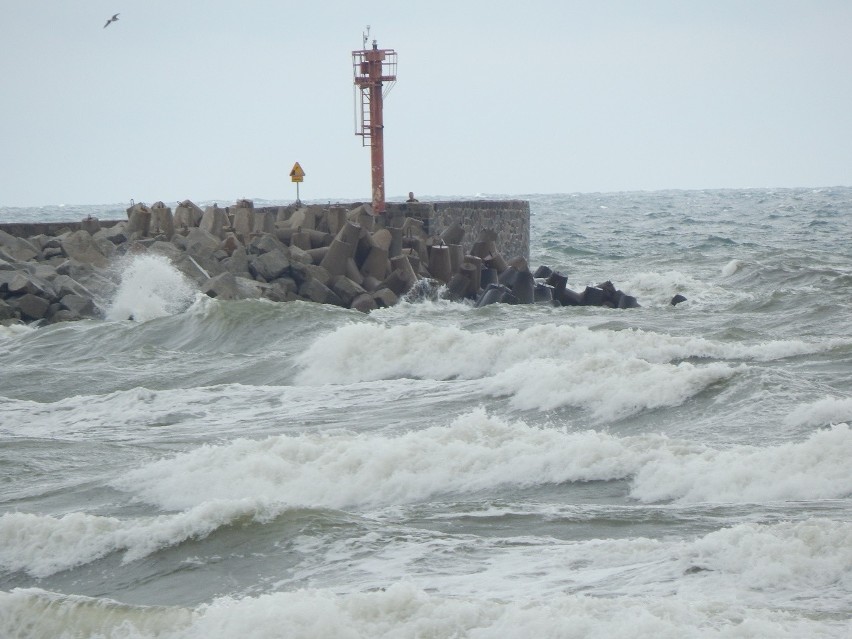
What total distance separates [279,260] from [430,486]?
1292 centimetres

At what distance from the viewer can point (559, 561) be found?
20.8ft

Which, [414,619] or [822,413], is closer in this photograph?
[414,619]

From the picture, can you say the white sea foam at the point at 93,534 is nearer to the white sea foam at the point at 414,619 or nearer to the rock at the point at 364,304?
the white sea foam at the point at 414,619

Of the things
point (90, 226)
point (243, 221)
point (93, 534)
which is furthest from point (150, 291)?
point (93, 534)

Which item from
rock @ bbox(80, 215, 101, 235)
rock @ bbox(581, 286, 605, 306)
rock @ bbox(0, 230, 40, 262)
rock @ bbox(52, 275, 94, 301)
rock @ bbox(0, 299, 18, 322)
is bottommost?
rock @ bbox(581, 286, 605, 306)

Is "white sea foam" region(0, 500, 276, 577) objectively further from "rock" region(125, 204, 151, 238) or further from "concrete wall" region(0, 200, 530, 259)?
"concrete wall" region(0, 200, 530, 259)

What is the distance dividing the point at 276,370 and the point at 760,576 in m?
8.96

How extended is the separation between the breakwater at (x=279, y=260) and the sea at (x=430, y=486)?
3.19 metres

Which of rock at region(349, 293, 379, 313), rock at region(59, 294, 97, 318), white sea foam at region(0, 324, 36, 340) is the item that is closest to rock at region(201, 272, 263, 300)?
rock at region(349, 293, 379, 313)

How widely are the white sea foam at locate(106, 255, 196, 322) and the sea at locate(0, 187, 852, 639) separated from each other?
3.13 meters

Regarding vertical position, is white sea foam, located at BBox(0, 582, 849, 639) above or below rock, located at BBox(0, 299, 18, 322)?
above

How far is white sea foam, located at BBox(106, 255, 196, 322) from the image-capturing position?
764 inches

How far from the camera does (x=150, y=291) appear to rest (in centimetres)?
1972

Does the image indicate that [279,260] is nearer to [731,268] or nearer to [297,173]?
[297,173]
